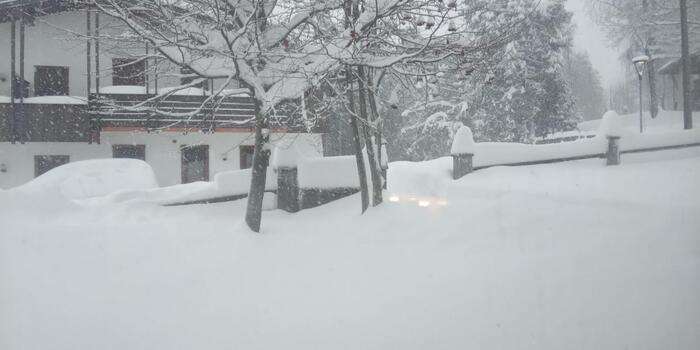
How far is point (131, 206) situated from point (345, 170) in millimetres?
4960

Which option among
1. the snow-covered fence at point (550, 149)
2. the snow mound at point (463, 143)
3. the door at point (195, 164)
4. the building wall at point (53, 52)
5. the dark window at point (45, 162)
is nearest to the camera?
the snow mound at point (463, 143)

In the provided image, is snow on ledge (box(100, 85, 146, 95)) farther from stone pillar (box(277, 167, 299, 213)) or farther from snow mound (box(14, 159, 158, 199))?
stone pillar (box(277, 167, 299, 213))

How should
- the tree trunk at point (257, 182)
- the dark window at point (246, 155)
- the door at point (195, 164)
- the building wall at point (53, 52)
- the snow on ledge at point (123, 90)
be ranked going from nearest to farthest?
the tree trunk at point (257, 182), the snow on ledge at point (123, 90), the building wall at point (53, 52), the door at point (195, 164), the dark window at point (246, 155)

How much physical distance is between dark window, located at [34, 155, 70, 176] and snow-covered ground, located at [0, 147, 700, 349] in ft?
26.2

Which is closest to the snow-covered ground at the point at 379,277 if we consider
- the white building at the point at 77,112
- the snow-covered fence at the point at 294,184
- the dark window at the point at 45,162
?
the snow-covered fence at the point at 294,184

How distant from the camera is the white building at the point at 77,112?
13.5 m

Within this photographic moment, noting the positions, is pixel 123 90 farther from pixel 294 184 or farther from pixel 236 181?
pixel 294 184

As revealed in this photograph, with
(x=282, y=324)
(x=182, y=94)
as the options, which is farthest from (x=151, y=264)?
(x=182, y=94)

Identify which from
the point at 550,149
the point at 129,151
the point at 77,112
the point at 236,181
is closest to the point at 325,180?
the point at 236,181

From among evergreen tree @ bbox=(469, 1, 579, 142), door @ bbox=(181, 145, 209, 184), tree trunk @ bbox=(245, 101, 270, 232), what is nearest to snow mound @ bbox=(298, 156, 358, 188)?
tree trunk @ bbox=(245, 101, 270, 232)

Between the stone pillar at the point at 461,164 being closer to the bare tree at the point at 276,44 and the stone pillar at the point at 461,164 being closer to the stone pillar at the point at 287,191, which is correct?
the bare tree at the point at 276,44

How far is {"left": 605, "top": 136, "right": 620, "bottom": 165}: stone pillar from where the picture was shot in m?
12.6

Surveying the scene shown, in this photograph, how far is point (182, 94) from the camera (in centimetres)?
Result: 1498

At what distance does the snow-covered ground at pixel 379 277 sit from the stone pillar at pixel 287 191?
190 cm
